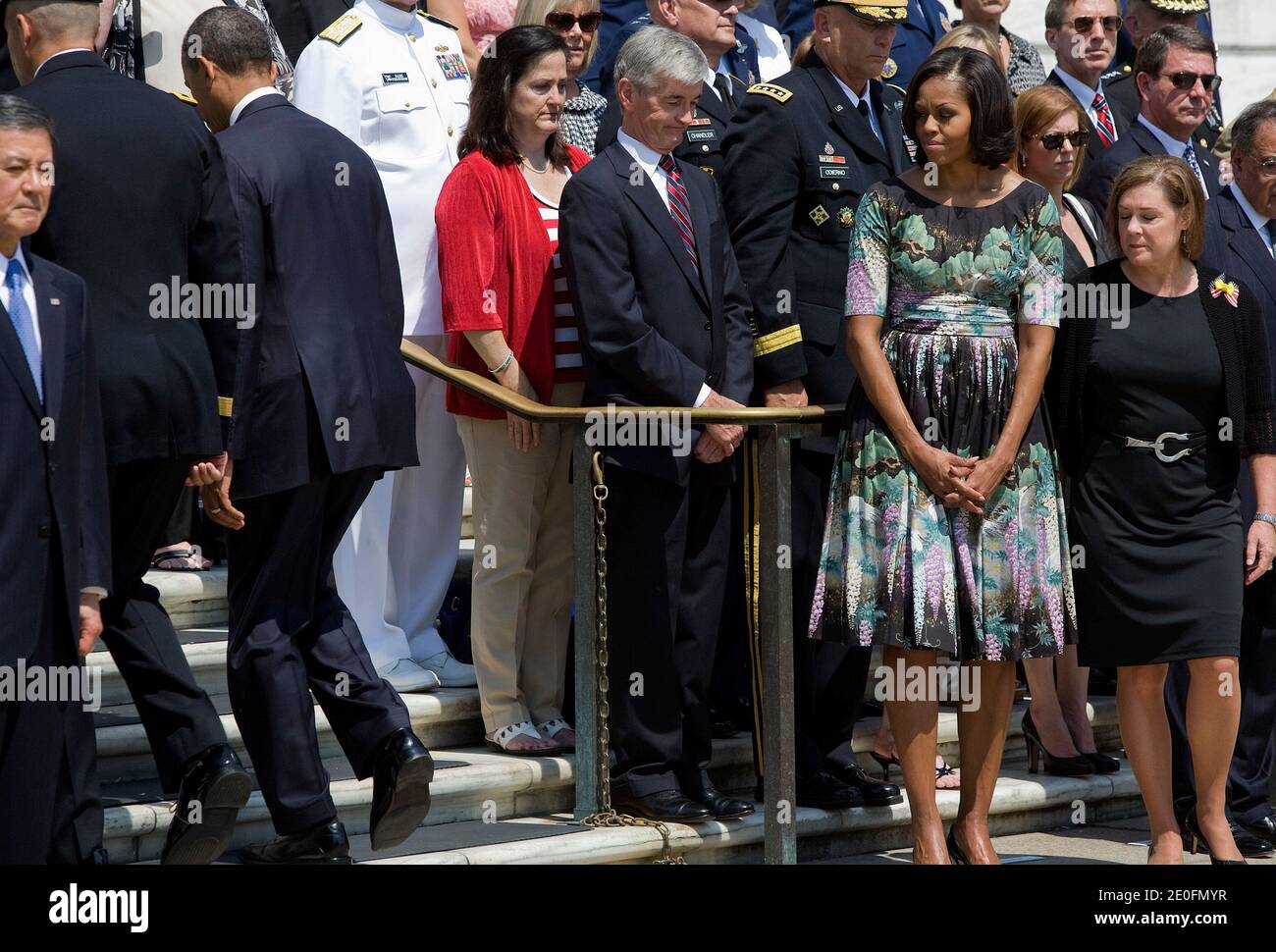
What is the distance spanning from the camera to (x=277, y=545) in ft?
17.2

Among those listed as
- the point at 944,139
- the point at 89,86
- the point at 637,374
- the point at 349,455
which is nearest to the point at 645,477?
the point at 637,374

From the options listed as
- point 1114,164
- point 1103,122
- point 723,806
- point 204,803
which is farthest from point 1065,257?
point 204,803

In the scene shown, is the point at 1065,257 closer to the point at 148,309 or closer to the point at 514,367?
the point at 514,367

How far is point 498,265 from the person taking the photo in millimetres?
6109

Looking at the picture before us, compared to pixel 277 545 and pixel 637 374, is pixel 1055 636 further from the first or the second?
pixel 277 545

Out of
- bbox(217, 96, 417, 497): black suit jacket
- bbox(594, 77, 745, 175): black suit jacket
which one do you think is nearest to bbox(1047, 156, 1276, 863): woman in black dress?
bbox(594, 77, 745, 175): black suit jacket

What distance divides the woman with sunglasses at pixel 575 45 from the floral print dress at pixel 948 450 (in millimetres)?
1700

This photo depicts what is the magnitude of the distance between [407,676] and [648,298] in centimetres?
140

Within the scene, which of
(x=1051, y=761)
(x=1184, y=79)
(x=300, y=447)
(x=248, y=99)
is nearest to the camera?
(x=300, y=447)

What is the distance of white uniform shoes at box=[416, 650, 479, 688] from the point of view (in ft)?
20.7

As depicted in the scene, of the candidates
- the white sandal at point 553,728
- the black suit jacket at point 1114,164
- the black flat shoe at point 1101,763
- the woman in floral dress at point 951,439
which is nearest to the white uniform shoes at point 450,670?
the white sandal at point 553,728

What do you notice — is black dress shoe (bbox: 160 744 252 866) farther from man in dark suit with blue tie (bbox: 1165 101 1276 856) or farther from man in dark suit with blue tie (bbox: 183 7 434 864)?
man in dark suit with blue tie (bbox: 1165 101 1276 856)

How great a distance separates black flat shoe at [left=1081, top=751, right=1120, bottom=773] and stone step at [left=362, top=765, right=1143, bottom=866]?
0.11ft

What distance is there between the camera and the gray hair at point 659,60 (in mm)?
5789
